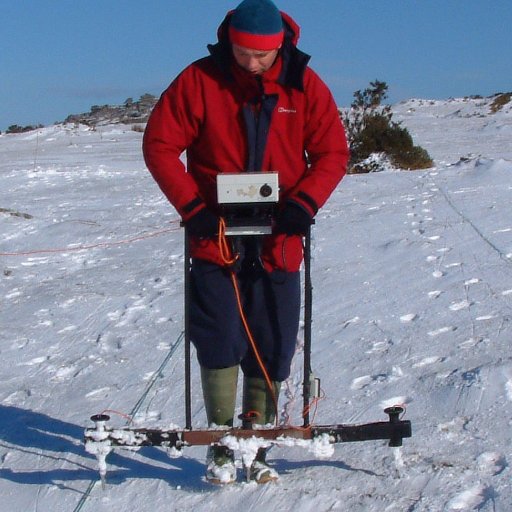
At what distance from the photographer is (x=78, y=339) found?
18.8 feet

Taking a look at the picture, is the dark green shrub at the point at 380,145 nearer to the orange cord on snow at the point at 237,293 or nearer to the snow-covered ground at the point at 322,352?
the snow-covered ground at the point at 322,352

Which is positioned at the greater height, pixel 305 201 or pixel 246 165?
pixel 246 165

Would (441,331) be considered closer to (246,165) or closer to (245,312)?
(245,312)

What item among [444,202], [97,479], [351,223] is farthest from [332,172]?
[444,202]

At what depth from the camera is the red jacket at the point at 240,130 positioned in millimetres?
3072

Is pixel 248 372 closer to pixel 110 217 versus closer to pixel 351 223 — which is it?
pixel 351 223

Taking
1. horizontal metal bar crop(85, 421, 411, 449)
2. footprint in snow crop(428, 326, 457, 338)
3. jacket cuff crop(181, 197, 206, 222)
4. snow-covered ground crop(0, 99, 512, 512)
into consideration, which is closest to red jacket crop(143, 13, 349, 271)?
jacket cuff crop(181, 197, 206, 222)

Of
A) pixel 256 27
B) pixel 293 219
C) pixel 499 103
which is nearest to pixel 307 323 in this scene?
pixel 293 219

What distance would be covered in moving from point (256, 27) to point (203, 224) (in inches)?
26.5

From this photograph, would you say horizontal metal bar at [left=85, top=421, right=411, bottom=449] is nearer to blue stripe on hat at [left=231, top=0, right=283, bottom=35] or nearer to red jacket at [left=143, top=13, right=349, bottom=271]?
red jacket at [left=143, top=13, right=349, bottom=271]

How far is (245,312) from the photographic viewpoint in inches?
128

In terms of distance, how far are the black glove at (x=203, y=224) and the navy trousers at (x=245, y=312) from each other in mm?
175

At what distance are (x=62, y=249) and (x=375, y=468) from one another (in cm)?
638

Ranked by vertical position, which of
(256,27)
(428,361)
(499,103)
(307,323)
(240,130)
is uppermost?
(256,27)
